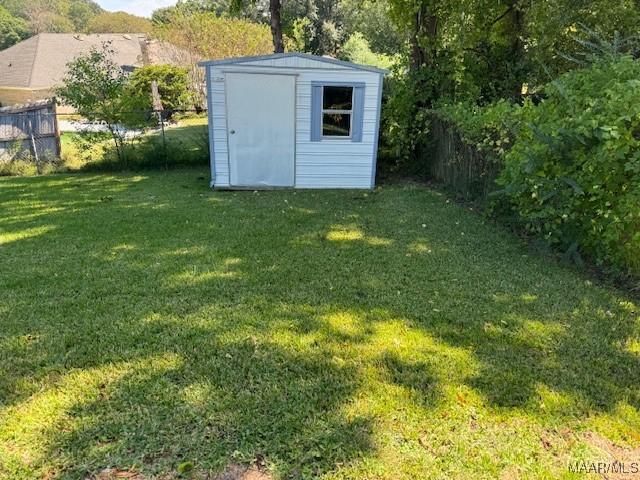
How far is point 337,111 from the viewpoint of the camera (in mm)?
7688

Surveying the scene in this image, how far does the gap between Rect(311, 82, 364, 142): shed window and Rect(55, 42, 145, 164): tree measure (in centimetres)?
423

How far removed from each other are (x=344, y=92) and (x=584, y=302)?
5.21 metres

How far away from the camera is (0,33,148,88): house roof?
2245 centimetres

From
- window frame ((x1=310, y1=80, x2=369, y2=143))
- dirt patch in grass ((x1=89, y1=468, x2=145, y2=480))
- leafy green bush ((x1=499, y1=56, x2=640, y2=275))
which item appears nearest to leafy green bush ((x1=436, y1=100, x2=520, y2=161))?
leafy green bush ((x1=499, y1=56, x2=640, y2=275))

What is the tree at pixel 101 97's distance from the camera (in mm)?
9086

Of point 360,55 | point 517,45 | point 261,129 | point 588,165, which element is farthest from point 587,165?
point 360,55

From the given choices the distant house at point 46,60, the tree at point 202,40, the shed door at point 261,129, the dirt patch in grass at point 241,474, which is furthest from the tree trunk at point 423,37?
the distant house at point 46,60

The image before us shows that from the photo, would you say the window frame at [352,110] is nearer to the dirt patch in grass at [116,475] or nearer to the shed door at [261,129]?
the shed door at [261,129]

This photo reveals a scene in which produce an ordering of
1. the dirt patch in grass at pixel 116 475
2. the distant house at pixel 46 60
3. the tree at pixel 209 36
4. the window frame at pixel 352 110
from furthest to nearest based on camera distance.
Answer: the distant house at pixel 46 60 < the tree at pixel 209 36 < the window frame at pixel 352 110 < the dirt patch in grass at pixel 116 475

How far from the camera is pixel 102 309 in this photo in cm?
334

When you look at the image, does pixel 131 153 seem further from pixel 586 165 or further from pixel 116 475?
pixel 116 475

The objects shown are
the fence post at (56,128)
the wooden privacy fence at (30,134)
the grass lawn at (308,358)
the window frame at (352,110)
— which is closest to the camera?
the grass lawn at (308,358)

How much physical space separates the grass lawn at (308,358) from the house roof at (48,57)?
21.7 m

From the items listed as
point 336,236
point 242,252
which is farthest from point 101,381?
point 336,236
